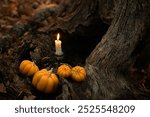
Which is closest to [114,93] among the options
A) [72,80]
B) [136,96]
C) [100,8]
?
[136,96]

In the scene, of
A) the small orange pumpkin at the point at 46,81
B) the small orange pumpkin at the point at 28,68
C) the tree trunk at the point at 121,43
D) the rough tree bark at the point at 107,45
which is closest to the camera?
the small orange pumpkin at the point at 46,81

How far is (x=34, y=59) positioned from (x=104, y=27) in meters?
1.25

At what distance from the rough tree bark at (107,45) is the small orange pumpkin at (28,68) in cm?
11

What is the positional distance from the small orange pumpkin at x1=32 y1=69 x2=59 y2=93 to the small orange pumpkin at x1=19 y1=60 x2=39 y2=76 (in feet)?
0.60

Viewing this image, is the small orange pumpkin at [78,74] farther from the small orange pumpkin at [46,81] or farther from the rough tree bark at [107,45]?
the small orange pumpkin at [46,81]

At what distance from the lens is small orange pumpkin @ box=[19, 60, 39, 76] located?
10.9 feet

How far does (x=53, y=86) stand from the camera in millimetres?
3031

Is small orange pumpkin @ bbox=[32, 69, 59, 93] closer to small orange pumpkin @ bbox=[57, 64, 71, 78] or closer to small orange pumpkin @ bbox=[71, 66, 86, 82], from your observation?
small orange pumpkin @ bbox=[57, 64, 71, 78]

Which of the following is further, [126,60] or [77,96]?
[126,60]

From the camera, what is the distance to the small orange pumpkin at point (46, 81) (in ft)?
9.89

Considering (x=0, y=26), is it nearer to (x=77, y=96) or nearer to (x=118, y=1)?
(x=118, y=1)

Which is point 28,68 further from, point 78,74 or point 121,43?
point 121,43

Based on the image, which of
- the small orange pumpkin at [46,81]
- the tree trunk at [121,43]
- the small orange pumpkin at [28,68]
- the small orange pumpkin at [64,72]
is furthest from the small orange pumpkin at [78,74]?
the small orange pumpkin at [28,68]

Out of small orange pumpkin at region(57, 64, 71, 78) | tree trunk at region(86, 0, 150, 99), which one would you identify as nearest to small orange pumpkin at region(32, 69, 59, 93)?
small orange pumpkin at region(57, 64, 71, 78)
